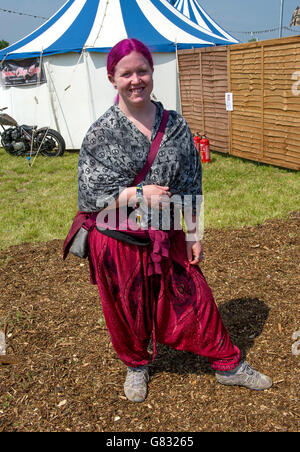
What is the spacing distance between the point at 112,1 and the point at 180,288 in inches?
394

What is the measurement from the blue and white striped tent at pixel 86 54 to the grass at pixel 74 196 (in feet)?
6.16

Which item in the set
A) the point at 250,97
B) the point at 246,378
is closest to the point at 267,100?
the point at 250,97

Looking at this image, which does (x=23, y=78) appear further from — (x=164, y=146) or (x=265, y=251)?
(x=164, y=146)

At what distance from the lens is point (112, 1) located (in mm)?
10273

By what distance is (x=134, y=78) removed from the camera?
71.8 inches

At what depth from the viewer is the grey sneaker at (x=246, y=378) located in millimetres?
2363

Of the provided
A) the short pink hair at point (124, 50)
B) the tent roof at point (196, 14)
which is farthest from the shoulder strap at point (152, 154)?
the tent roof at point (196, 14)

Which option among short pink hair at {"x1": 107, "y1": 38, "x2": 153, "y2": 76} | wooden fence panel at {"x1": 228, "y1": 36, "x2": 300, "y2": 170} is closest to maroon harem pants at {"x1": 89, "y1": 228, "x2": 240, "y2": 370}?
short pink hair at {"x1": 107, "y1": 38, "x2": 153, "y2": 76}

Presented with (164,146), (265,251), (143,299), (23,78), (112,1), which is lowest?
(265,251)

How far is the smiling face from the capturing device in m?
1.83

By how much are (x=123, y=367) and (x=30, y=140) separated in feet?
27.5

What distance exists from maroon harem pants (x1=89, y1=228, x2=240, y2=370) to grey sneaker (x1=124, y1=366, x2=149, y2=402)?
19 centimetres

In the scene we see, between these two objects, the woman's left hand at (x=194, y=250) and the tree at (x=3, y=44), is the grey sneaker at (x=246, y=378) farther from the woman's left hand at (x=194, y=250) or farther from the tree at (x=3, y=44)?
the tree at (x=3, y=44)

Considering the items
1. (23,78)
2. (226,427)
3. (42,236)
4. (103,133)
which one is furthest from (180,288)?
(23,78)
